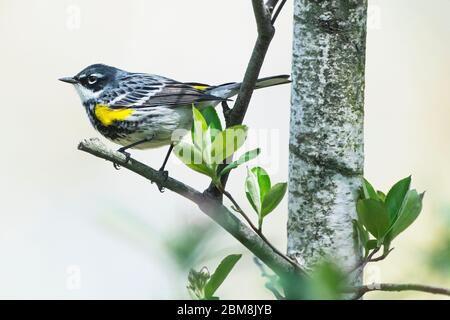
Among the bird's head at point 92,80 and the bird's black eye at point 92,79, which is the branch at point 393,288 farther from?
the bird's black eye at point 92,79

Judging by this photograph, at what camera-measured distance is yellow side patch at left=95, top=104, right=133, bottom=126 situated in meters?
3.12

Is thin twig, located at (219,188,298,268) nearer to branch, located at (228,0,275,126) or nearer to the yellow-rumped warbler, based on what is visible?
branch, located at (228,0,275,126)

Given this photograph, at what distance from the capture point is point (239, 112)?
137 centimetres

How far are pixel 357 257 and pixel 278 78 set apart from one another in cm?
135

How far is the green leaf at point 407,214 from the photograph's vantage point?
3.99 ft

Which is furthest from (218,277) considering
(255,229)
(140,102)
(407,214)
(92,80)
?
(92,80)

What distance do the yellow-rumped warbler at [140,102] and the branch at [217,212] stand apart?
1.27m

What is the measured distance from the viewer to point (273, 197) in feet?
3.94

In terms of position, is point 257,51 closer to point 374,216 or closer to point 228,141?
point 228,141

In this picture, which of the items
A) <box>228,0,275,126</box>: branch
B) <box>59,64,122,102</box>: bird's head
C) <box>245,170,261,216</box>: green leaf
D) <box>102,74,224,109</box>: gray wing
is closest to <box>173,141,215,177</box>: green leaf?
<box>245,170,261,216</box>: green leaf

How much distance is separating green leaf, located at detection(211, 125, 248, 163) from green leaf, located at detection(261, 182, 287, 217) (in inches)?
5.7

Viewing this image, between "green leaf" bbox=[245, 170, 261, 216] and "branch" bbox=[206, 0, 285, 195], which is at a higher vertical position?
"branch" bbox=[206, 0, 285, 195]
